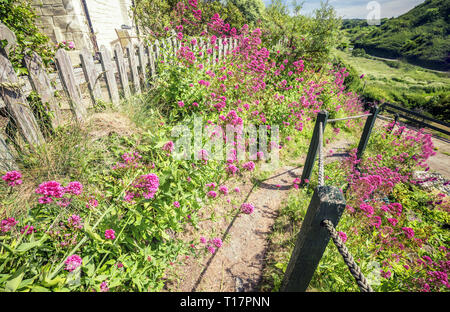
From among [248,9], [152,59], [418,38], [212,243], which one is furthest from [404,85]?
[212,243]

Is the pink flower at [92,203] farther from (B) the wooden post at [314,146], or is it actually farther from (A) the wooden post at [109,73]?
(B) the wooden post at [314,146]

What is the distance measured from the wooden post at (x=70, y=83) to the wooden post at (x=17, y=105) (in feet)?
1.60

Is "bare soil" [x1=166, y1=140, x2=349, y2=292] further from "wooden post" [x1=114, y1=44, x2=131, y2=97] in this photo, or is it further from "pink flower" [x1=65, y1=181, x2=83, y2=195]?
"wooden post" [x1=114, y1=44, x2=131, y2=97]

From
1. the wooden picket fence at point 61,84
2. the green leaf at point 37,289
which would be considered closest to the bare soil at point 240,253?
the green leaf at point 37,289

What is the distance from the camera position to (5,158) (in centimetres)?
189

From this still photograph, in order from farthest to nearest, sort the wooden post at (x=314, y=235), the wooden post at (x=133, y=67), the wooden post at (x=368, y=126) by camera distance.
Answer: the wooden post at (x=368, y=126)
the wooden post at (x=133, y=67)
the wooden post at (x=314, y=235)

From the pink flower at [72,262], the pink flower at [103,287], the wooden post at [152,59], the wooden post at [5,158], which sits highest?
the wooden post at [152,59]

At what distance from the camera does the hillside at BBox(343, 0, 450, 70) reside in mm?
45156

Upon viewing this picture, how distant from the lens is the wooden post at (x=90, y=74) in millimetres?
2625

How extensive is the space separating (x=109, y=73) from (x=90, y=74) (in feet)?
1.10

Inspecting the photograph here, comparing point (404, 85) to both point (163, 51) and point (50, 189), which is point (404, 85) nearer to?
point (163, 51)

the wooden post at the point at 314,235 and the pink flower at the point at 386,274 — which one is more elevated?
the wooden post at the point at 314,235

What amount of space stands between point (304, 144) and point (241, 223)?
3314 millimetres
